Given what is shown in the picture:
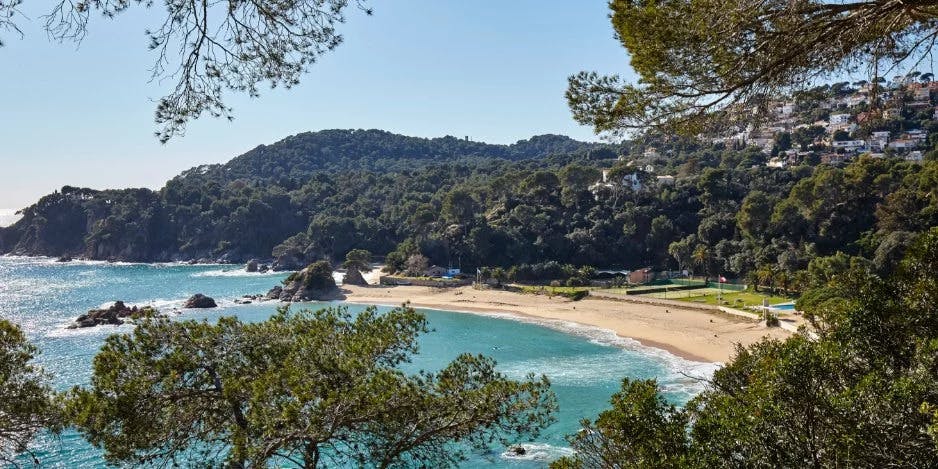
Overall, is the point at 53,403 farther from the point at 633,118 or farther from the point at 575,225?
the point at 575,225

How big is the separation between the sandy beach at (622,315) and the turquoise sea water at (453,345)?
5.06 ft

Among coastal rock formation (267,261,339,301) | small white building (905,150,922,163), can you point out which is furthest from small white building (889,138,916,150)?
coastal rock formation (267,261,339,301)

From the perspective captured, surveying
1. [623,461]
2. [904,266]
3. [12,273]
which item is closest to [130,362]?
[623,461]

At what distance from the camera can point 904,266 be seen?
7.62 m

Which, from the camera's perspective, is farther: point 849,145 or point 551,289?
point 849,145

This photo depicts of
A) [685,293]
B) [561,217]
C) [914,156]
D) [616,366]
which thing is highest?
[914,156]

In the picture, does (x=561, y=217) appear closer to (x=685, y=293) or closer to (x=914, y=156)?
(x=685, y=293)

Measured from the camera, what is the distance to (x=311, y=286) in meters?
50.4

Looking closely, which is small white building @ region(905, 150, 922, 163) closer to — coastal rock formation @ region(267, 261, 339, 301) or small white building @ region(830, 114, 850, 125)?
small white building @ region(830, 114, 850, 125)

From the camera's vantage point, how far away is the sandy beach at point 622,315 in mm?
29641

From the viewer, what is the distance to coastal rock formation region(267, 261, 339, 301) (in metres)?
50.0

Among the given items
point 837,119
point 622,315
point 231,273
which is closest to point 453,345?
point 622,315

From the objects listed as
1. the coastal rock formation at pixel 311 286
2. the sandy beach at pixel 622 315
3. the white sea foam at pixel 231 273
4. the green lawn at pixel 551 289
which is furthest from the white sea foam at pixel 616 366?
the white sea foam at pixel 231 273

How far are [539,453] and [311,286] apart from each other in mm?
35665
